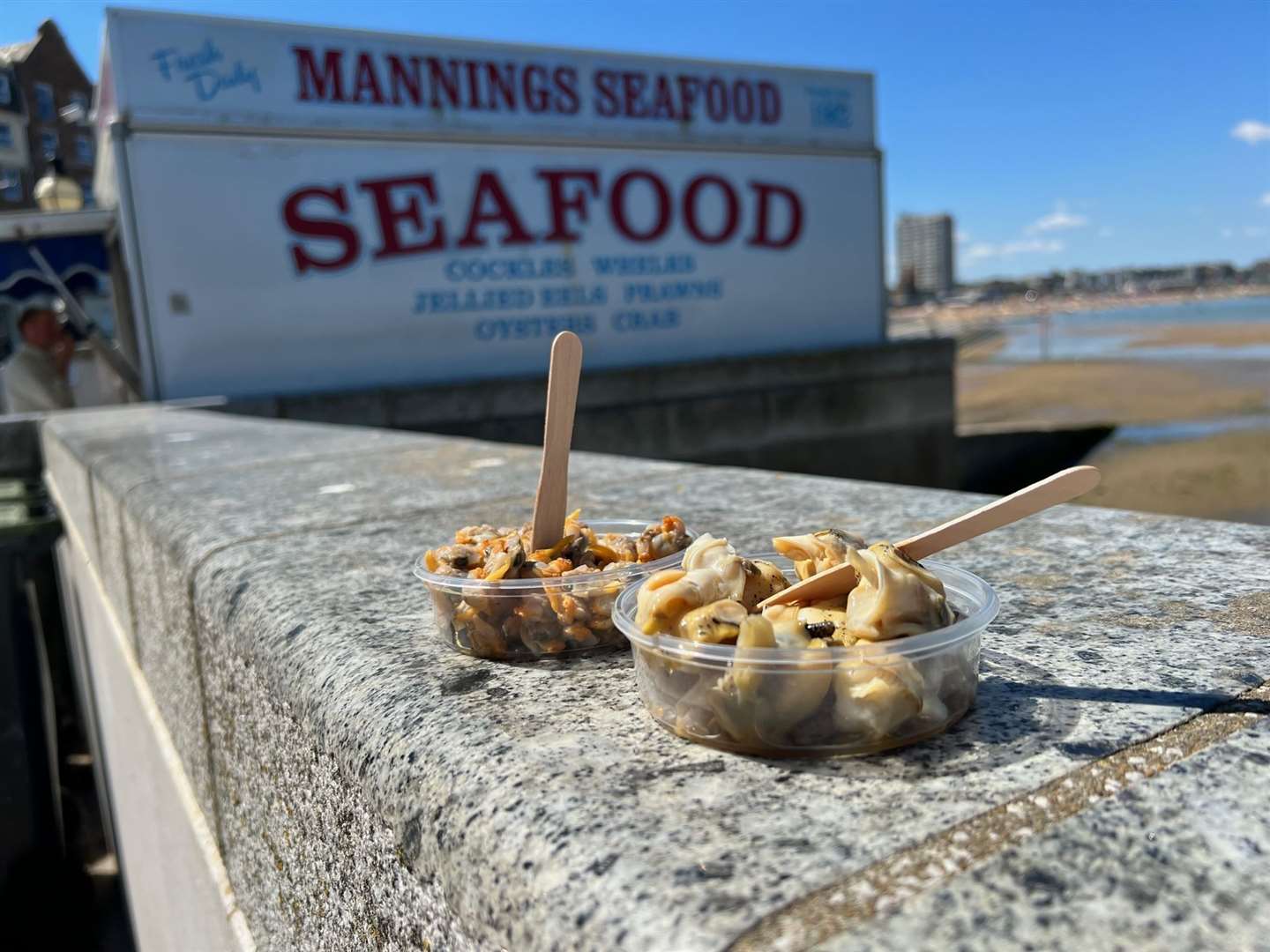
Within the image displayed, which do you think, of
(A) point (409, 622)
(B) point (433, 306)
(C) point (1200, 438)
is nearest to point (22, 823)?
(A) point (409, 622)

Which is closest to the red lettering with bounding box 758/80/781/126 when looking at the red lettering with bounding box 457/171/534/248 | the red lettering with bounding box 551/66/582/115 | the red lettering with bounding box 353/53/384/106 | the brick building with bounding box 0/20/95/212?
the red lettering with bounding box 551/66/582/115

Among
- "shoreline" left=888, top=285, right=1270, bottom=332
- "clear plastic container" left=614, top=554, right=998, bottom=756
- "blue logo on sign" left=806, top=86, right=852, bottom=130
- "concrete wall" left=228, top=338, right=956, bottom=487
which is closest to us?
"clear plastic container" left=614, top=554, right=998, bottom=756

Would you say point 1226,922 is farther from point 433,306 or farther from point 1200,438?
point 1200,438

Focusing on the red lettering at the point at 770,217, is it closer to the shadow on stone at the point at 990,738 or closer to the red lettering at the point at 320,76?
the red lettering at the point at 320,76

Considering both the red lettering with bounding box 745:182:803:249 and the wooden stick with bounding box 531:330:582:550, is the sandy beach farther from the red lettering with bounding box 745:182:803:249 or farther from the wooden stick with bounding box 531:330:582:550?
the red lettering with bounding box 745:182:803:249

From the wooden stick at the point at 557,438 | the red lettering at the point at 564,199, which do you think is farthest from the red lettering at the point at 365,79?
the wooden stick at the point at 557,438

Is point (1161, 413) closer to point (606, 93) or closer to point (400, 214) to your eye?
point (606, 93)
